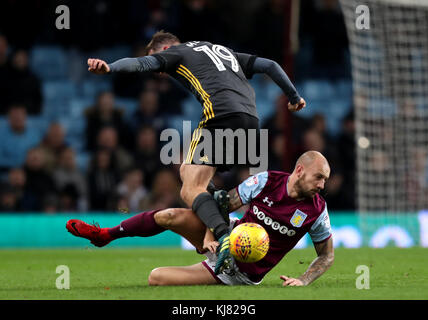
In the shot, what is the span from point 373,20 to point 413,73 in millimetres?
1103

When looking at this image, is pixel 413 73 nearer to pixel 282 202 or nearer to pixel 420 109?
pixel 420 109

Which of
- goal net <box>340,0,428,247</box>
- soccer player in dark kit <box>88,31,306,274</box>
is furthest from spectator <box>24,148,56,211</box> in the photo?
soccer player in dark kit <box>88,31,306,274</box>

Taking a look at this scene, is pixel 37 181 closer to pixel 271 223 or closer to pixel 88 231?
pixel 88 231

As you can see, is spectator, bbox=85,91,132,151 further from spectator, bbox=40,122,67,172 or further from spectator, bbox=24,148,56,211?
spectator, bbox=24,148,56,211

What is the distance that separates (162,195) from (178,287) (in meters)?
6.65

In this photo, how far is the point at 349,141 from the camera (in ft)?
43.4

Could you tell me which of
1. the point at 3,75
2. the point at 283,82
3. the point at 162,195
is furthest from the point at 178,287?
the point at 3,75

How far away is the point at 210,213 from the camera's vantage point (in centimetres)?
563

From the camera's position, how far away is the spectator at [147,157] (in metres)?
12.5

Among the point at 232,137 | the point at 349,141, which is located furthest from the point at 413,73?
the point at 232,137

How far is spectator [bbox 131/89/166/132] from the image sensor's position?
13023 millimetres

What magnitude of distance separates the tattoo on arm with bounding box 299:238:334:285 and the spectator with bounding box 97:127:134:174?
7.00 meters

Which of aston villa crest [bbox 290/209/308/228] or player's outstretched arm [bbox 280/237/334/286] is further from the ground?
aston villa crest [bbox 290/209/308/228]

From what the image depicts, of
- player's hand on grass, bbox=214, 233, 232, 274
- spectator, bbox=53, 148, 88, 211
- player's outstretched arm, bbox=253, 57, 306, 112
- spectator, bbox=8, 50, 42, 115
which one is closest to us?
player's hand on grass, bbox=214, 233, 232, 274
